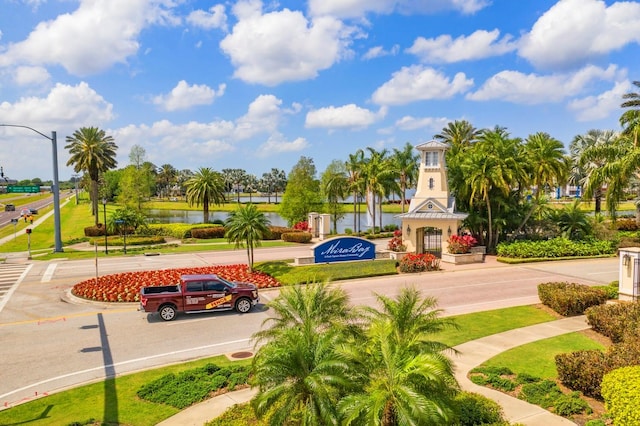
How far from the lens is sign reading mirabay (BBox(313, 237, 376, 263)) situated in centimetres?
3120

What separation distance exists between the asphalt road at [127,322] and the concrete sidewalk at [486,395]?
3.80 m

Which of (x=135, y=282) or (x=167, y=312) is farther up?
(x=135, y=282)

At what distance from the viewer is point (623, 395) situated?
9344 mm

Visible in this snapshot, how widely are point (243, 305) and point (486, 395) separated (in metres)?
11.8

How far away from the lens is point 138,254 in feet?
128

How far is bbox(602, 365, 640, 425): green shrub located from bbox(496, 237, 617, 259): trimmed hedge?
81.4 feet

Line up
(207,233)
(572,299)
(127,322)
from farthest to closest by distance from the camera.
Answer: (207,233) → (127,322) → (572,299)

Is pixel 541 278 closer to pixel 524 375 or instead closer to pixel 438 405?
pixel 524 375

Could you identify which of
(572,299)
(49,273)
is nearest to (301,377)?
(572,299)

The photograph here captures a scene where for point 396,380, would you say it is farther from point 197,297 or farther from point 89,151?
point 89,151

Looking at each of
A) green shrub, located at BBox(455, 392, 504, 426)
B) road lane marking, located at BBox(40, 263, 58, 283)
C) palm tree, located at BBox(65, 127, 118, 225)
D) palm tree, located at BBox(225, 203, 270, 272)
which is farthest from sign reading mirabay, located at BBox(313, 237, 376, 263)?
palm tree, located at BBox(65, 127, 118, 225)

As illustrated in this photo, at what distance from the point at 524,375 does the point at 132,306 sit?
57.2 ft

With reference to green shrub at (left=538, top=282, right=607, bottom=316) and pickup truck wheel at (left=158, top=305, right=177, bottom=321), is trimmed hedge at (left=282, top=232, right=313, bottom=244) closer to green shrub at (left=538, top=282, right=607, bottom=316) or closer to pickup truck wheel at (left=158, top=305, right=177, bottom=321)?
pickup truck wheel at (left=158, top=305, right=177, bottom=321)

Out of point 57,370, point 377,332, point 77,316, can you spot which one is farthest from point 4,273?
point 377,332
